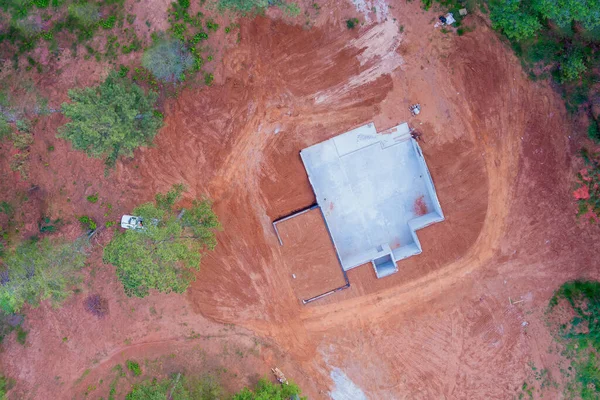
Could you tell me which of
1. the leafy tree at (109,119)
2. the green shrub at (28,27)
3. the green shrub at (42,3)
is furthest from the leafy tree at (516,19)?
the green shrub at (28,27)

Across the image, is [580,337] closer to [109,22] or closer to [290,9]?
[290,9]

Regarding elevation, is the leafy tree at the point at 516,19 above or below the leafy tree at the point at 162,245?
above

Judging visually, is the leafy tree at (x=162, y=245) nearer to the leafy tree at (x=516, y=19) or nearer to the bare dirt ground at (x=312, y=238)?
the bare dirt ground at (x=312, y=238)

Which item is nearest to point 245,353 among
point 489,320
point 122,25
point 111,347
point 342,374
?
point 342,374

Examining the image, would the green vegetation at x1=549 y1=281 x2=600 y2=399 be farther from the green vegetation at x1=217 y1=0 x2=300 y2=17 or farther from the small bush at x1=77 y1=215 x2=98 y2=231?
the small bush at x1=77 y1=215 x2=98 y2=231

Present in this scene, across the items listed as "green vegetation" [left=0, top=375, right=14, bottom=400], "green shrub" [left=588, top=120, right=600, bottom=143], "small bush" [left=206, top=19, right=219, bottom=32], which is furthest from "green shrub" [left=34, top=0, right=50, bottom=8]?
"green shrub" [left=588, top=120, right=600, bottom=143]

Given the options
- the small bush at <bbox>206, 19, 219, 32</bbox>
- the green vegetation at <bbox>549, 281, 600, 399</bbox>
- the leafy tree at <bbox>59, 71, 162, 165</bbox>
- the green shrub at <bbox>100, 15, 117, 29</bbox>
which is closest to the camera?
the leafy tree at <bbox>59, 71, 162, 165</bbox>

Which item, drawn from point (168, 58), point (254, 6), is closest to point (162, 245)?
point (168, 58)
